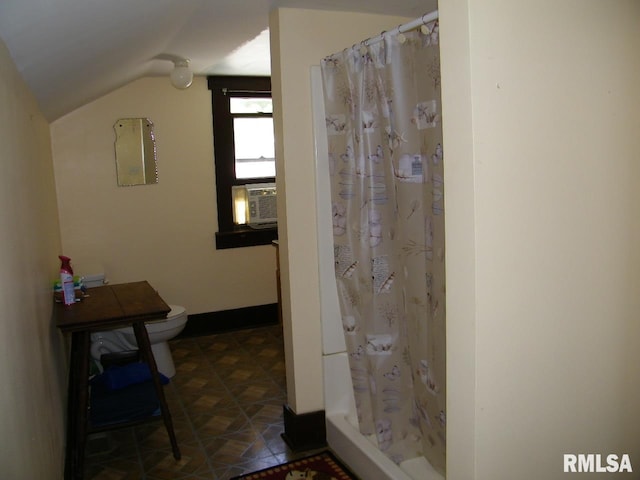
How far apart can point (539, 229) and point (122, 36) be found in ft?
5.32

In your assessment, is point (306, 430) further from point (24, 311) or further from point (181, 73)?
point (181, 73)

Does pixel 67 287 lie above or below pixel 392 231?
below

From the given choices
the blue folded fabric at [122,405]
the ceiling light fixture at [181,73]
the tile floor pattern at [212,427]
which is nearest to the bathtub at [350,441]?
the tile floor pattern at [212,427]

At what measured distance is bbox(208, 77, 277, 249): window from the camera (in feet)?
14.1

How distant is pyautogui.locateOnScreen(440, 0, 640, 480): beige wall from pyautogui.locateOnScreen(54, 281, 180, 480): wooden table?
154 cm

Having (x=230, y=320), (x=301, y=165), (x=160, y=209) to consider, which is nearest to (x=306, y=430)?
(x=301, y=165)

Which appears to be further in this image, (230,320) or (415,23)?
(230,320)

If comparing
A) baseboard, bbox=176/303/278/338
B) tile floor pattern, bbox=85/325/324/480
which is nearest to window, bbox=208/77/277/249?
baseboard, bbox=176/303/278/338

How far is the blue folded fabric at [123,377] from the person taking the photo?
9.30ft

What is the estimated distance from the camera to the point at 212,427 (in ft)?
9.61

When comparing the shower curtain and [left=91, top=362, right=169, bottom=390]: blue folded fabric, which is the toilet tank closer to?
[left=91, top=362, right=169, bottom=390]: blue folded fabric

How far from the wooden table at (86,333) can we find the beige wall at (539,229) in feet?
5.05

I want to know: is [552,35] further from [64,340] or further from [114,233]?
[114,233]

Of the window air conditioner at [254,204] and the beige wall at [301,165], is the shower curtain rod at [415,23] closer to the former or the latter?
the beige wall at [301,165]
